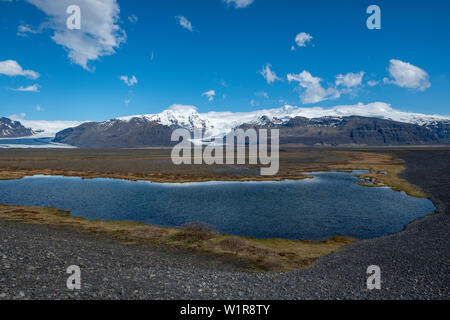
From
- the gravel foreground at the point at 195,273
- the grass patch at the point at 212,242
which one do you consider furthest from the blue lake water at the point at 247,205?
the gravel foreground at the point at 195,273

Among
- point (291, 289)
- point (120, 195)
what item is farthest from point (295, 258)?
point (120, 195)

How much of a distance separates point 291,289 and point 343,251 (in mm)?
12850

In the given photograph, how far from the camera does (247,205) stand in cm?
5222

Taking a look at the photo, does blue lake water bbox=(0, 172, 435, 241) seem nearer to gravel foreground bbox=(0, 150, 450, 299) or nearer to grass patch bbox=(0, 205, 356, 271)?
grass patch bbox=(0, 205, 356, 271)

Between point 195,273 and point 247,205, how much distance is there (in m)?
31.4

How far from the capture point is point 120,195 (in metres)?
61.3

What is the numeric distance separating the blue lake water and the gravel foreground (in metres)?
10.2

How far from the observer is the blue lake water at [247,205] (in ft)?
130

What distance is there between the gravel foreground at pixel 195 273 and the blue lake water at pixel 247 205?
33.3 feet

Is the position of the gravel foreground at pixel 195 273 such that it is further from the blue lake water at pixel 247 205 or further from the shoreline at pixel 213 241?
the blue lake water at pixel 247 205

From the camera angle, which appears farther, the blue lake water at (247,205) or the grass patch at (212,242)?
the blue lake water at (247,205)

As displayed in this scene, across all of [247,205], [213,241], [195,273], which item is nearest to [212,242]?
[213,241]

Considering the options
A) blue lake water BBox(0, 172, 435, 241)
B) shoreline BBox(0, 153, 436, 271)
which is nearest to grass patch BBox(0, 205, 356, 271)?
shoreline BBox(0, 153, 436, 271)

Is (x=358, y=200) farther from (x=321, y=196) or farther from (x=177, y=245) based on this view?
(x=177, y=245)
